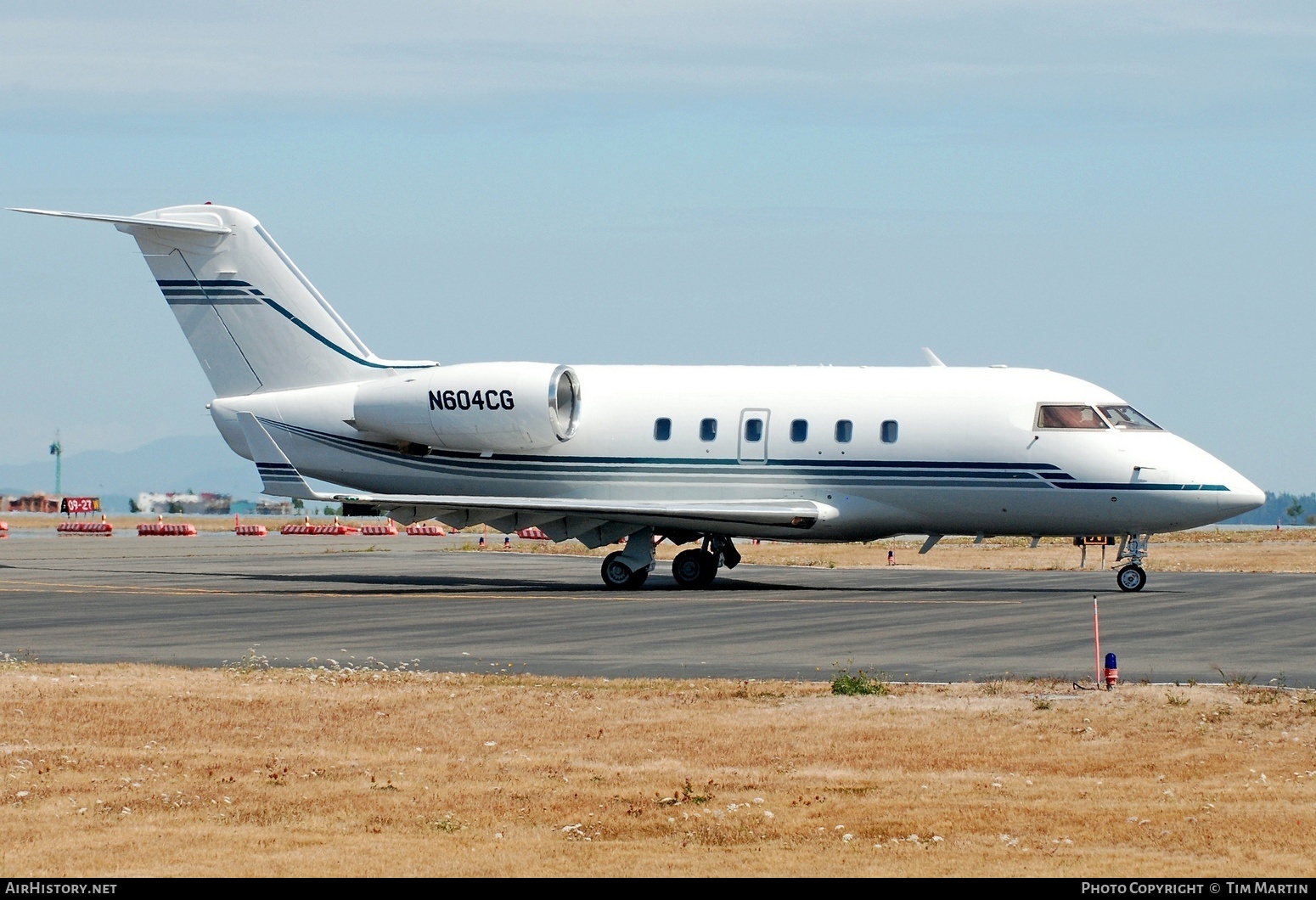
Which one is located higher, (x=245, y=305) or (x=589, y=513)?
(x=245, y=305)

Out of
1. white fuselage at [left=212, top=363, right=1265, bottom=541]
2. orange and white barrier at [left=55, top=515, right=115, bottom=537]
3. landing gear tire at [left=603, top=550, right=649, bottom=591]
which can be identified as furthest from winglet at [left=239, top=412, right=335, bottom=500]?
orange and white barrier at [left=55, top=515, right=115, bottom=537]

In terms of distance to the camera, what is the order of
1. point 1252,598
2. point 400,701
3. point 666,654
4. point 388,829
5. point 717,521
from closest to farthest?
point 388,829
point 400,701
point 666,654
point 1252,598
point 717,521

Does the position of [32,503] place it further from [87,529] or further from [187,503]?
[87,529]

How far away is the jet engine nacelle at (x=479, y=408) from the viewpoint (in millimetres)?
34531

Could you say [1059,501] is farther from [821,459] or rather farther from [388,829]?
[388,829]

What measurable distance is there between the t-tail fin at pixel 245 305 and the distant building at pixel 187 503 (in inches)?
3143

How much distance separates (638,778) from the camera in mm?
12578

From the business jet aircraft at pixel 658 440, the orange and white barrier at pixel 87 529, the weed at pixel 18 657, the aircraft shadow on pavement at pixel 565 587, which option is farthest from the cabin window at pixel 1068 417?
the orange and white barrier at pixel 87 529

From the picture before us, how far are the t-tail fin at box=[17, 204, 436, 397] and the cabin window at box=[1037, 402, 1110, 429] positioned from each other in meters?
13.4

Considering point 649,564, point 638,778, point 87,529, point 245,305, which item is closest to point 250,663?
point 638,778

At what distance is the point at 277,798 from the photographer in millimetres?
11617

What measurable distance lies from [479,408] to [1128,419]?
13.3m

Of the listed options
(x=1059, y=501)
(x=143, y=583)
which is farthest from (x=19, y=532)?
(x=1059, y=501)
